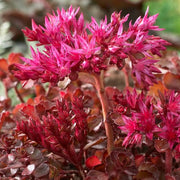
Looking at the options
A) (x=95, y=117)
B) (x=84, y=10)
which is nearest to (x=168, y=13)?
(x=84, y=10)

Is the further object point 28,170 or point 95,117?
point 95,117

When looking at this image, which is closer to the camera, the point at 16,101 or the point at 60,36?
the point at 60,36

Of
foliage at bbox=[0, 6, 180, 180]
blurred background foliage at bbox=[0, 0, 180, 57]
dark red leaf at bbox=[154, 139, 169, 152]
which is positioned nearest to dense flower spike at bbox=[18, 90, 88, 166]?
foliage at bbox=[0, 6, 180, 180]

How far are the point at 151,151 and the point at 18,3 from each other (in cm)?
303

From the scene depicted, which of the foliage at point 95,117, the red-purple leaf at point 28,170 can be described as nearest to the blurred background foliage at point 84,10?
the foliage at point 95,117

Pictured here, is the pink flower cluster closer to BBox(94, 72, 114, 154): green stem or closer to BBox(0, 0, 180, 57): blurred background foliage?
BBox(94, 72, 114, 154): green stem

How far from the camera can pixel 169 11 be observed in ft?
11.6

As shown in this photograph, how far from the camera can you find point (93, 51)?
611 mm

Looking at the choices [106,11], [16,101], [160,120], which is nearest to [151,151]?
[160,120]

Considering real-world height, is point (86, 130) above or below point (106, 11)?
above

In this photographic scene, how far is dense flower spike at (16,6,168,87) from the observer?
61cm

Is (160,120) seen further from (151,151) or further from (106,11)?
(106,11)

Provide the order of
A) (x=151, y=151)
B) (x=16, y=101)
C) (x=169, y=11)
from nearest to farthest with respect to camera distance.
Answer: (x=151, y=151), (x=16, y=101), (x=169, y=11)

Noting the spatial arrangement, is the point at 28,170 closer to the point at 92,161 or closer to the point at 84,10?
the point at 92,161
